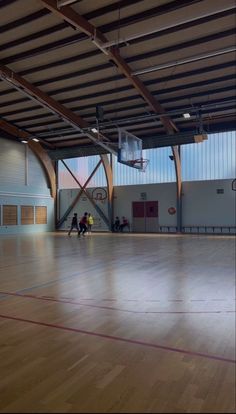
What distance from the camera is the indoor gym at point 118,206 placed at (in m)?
2.92

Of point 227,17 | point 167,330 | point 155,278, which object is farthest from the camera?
point 227,17

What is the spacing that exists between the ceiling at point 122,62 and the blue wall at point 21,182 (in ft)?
9.86

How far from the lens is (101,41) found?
11.6 meters

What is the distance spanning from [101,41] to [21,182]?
15247 millimetres

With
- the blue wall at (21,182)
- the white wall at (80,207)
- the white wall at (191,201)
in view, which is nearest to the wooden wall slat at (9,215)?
the blue wall at (21,182)

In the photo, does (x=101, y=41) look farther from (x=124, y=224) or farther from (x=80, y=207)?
(x=80, y=207)

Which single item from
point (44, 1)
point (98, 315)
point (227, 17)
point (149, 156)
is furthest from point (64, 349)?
point (149, 156)

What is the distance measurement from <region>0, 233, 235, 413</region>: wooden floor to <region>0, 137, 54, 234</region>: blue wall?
17.4 metres

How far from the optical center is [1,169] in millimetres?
22906

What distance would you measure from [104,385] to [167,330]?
145 centimetres

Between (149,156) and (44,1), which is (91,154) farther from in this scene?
(44,1)

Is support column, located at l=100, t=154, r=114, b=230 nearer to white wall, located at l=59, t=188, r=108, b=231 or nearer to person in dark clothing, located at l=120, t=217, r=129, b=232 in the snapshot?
white wall, located at l=59, t=188, r=108, b=231

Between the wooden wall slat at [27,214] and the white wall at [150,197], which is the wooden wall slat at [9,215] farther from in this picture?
the white wall at [150,197]

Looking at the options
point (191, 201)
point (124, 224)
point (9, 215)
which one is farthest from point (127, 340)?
point (124, 224)
